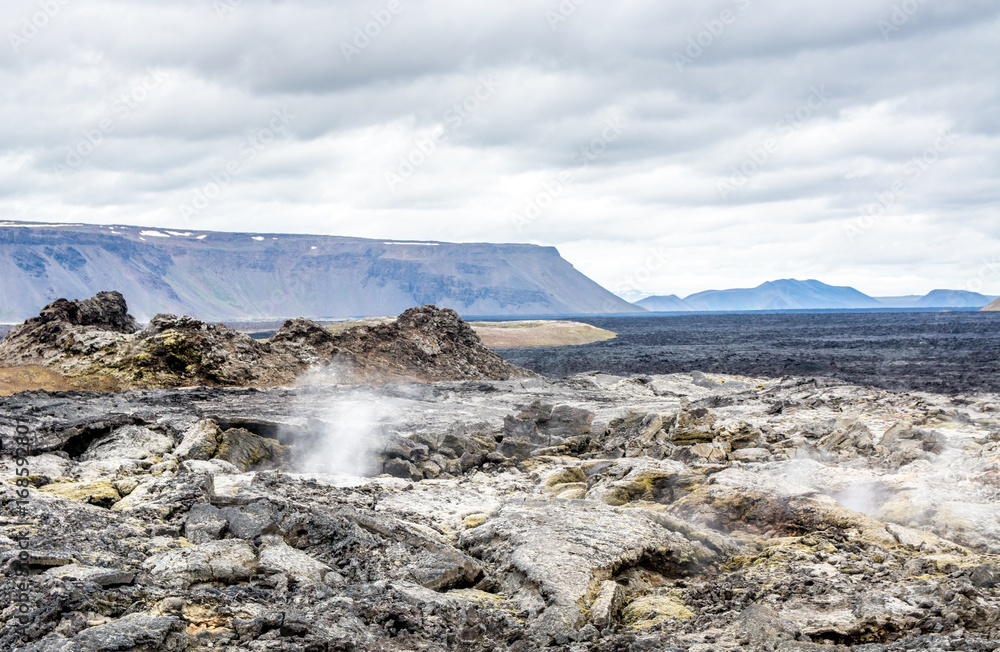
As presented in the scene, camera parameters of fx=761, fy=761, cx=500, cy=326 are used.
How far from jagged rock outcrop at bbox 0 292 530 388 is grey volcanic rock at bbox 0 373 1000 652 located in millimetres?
15176

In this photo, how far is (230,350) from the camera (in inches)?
1419

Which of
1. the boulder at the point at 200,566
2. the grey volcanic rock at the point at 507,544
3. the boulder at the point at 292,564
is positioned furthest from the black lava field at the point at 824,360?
the boulder at the point at 200,566

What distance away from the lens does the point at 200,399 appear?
94.2ft

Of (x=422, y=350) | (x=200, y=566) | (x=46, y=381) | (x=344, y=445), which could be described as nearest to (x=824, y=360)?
(x=422, y=350)

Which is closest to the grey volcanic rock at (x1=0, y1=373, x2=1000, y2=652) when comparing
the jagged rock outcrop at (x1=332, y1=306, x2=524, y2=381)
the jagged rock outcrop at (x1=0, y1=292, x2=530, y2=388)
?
the jagged rock outcrop at (x1=0, y1=292, x2=530, y2=388)

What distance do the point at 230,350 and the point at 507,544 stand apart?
28.2 m

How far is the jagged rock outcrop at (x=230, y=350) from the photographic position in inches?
1316

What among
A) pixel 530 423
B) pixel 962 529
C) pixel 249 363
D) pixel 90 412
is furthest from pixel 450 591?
pixel 249 363

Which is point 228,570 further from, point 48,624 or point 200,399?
point 200,399

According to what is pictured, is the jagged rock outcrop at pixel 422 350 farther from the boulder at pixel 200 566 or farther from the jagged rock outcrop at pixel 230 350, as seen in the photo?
the boulder at pixel 200 566

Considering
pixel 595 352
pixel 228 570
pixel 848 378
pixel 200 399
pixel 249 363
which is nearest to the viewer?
pixel 228 570

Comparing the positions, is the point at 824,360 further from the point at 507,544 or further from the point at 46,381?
the point at 507,544

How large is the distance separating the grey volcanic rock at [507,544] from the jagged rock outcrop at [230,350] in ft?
49.8

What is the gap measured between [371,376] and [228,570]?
29.6 m
